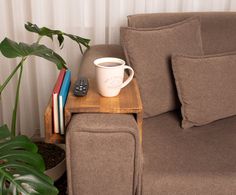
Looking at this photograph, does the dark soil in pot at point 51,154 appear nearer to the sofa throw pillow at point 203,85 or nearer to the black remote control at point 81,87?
the black remote control at point 81,87

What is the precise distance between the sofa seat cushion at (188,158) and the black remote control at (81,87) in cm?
31

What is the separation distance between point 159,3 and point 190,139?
0.81 meters

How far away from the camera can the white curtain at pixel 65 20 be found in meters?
1.93

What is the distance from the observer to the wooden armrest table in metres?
1.28

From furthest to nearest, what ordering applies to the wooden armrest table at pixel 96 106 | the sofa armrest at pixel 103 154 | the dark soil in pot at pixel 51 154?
1. the dark soil in pot at pixel 51 154
2. the wooden armrest table at pixel 96 106
3. the sofa armrest at pixel 103 154

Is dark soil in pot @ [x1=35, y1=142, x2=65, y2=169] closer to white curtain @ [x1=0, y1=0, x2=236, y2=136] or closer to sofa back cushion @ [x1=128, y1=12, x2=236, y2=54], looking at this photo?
white curtain @ [x1=0, y1=0, x2=236, y2=136]

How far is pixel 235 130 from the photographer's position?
1.57 metres

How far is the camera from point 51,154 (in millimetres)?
1716

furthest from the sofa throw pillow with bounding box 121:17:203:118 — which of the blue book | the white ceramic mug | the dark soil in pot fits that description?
the dark soil in pot

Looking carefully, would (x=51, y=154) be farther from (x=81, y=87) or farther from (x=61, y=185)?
(x=81, y=87)

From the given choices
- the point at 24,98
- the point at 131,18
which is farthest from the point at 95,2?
the point at 24,98

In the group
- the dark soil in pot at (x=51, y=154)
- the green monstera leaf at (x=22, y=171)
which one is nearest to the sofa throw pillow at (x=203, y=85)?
the dark soil in pot at (x=51, y=154)

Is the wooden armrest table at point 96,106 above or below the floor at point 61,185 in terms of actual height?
above

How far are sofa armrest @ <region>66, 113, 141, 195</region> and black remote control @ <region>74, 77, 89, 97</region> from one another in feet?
0.38
